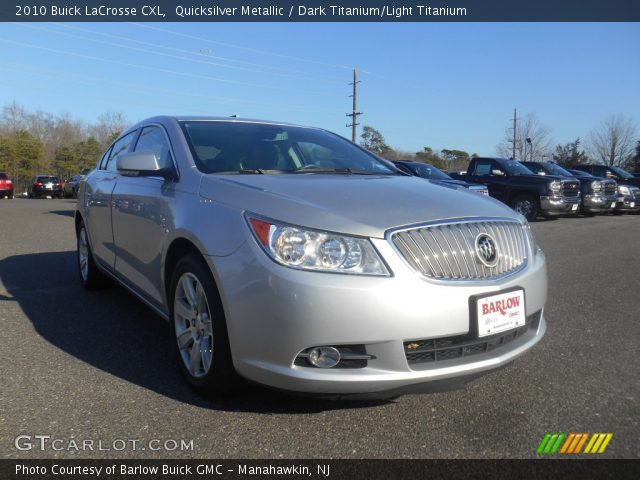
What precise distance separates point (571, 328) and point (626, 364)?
0.76 metres

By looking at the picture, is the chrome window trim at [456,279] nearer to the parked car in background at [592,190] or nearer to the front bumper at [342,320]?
the front bumper at [342,320]

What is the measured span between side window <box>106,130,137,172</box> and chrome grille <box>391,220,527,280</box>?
3.01 m

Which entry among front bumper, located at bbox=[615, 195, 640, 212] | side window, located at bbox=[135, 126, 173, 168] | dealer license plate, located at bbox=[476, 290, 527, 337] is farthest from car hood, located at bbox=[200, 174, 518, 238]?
front bumper, located at bbox=[615, 195, 640, 212]

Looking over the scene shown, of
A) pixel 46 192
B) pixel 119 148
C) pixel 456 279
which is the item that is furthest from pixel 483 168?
pixel 46 192

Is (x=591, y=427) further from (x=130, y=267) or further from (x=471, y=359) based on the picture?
(x=130, y=267)

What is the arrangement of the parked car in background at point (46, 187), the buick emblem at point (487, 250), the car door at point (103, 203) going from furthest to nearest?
the parked car in background at point (46, 187) → the car door at point (103, 203) → the buick emblem at point (487, 250)

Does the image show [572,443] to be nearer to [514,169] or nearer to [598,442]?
[598,442]

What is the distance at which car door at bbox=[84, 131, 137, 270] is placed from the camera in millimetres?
4316

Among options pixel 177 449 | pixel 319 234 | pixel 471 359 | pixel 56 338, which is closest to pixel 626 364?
pixel 471 359

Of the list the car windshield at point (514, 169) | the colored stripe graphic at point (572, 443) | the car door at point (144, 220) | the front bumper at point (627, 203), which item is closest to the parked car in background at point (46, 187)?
the car windshield at point (514, 169)

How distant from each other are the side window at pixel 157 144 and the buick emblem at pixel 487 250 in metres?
1.95

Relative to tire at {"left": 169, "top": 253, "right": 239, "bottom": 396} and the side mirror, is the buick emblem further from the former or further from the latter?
the side mirror

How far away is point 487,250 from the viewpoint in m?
2.49

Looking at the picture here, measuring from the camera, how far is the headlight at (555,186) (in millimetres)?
14307
